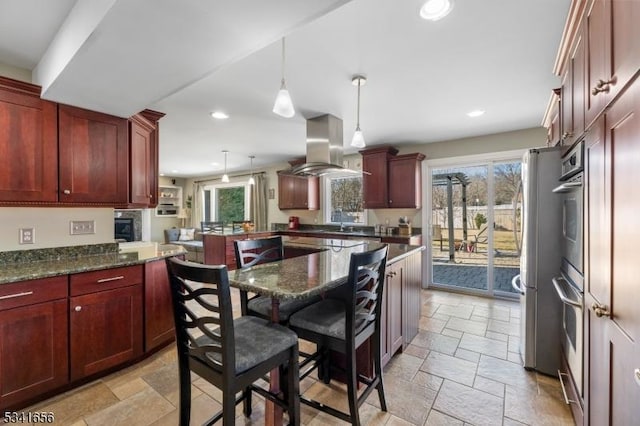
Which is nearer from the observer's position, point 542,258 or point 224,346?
point 224,346

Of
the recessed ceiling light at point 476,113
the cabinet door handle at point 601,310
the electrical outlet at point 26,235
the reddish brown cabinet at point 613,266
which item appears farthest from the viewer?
the recessed ceiling light at point 476,113

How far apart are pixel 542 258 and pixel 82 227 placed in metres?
3.86

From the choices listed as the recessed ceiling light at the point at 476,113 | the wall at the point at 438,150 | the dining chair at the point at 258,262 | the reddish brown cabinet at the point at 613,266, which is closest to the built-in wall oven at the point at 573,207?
the reddish brown cabinet at the point at 613,266

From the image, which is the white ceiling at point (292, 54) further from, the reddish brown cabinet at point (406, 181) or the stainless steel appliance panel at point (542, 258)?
the reddish brown cabinet at point (406, 181)

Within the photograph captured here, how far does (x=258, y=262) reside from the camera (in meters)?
2.15

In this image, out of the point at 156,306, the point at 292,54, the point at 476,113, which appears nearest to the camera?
the point at 292,54

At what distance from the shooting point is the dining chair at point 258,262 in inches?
69.8

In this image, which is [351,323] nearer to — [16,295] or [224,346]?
[224,346]

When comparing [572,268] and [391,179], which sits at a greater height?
[391,179]

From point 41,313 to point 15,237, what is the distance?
2.62 feet

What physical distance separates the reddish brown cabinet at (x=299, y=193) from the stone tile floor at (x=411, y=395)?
3.63 metres

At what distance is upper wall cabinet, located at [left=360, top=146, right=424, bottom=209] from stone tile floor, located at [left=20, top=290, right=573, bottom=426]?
8.09 feet

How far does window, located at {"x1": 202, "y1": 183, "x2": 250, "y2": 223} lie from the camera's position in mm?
8008

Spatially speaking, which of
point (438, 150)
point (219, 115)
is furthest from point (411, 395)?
point (438, 150)
